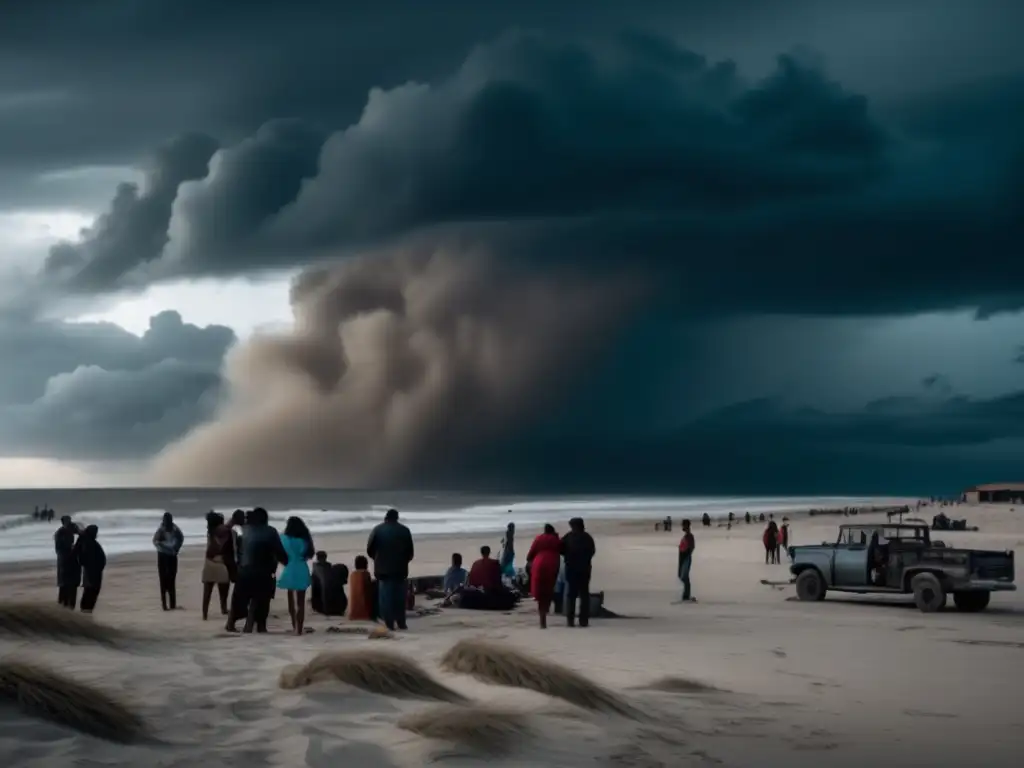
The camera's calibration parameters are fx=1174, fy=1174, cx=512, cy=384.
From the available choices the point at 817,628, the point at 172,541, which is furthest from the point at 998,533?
the point at 172,541

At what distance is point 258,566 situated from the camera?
17562 millimetres

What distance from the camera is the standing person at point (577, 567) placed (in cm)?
2003

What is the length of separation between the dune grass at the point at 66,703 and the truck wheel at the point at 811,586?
19.5 metres

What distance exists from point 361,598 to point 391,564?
7.18 ft

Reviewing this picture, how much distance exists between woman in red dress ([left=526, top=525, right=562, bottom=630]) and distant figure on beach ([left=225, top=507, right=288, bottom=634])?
4447mm

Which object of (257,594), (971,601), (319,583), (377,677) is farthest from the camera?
(971,601)

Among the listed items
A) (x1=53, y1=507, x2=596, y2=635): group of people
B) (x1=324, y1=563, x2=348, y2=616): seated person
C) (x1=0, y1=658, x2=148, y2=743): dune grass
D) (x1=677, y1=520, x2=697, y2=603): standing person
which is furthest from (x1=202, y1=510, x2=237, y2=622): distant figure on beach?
(x1=0, y1=658, x2=148, y2=743): dune grass

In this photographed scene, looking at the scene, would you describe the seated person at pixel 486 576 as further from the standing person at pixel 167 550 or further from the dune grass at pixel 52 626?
the dune grass at pixel 52 626

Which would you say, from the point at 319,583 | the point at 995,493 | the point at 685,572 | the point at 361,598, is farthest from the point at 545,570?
the point at 995,493

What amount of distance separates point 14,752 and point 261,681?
3761 millimetres

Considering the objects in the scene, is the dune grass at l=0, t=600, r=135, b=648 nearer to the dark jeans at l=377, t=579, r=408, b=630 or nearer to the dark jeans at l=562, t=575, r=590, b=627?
the dark jeans at l=377, t=579, r=408, b=630

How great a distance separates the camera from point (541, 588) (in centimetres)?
2005

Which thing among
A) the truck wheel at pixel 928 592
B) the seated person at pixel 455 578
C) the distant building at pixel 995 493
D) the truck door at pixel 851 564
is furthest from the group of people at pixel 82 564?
the distant building at pixel 995 493

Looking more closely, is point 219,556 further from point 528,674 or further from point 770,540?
point 770,540
